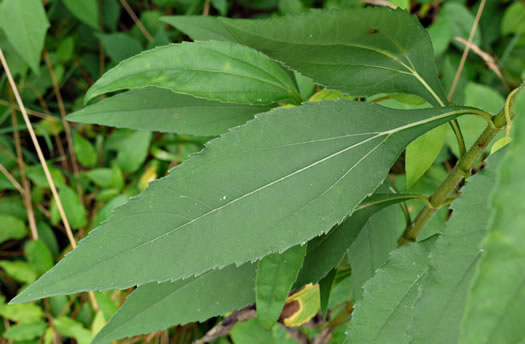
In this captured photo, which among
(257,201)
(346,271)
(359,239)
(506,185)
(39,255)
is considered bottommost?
(39,255)

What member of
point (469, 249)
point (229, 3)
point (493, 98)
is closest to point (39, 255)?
point (229, 3)

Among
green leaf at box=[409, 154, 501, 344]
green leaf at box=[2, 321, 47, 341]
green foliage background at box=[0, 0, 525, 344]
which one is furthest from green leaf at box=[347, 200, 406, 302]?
green leaf at box=[2, 321, 47, 341]

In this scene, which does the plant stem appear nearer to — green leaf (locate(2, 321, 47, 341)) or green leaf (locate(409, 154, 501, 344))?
green leaf (locate(409, 154, 501, 344))

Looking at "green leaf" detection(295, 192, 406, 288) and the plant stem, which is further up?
the plant stem

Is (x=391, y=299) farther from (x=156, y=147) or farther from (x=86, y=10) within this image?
(x=86, y=10)

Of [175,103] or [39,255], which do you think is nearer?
[175,103]

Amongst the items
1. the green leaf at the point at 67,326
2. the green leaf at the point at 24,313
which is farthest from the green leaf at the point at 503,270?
the green leaf at the point at 24,313

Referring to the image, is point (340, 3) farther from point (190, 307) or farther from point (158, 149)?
point (190, 307)
